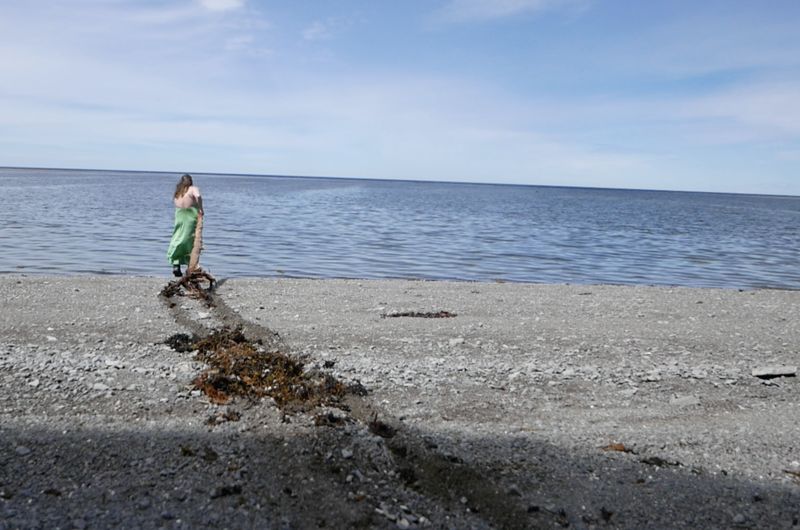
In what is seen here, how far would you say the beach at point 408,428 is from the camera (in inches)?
209

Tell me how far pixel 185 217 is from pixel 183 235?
556 millimetres

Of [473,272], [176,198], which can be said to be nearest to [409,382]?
[176,198]

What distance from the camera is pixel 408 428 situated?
7.00 meters

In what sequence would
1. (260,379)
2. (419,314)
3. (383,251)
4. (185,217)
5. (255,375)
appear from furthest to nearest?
(383,251) → (185,217) → (419,314) → (255,375) → (260,379)

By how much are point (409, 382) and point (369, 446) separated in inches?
85.0

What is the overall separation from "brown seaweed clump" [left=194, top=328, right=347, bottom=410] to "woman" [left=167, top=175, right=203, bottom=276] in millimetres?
6664

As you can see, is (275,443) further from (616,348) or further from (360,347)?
(616,348)

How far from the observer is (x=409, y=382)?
27.9 feet

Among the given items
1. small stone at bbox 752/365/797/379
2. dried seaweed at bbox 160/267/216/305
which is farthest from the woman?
small stone at bbox 752/365/797/379

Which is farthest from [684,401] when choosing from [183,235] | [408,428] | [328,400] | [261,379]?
[183,235]

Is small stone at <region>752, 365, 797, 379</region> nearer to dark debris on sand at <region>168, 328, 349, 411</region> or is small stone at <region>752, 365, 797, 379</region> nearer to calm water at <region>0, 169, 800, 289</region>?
dark debris on sand at <region>168, 328, 349, 411</region>

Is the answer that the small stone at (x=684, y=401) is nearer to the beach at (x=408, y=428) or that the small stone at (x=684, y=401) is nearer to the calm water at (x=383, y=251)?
the beach at (x=408, y=428)

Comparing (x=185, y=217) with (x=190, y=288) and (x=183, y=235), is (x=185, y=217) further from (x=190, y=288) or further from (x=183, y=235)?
(x=190, y=288)

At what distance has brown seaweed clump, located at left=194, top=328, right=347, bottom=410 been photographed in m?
7.50
